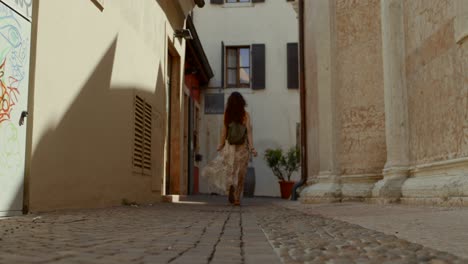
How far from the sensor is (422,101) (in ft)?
16.1

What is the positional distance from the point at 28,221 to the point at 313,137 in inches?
204

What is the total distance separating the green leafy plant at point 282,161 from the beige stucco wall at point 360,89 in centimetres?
1050

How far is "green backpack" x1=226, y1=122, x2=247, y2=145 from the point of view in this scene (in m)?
8.18

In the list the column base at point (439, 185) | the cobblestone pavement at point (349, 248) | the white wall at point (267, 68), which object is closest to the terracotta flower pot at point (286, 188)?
the white wall at point (267, 68)

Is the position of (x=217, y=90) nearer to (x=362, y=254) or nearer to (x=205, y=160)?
(x=205, y=160)

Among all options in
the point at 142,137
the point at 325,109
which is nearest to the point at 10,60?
the point at 325,109

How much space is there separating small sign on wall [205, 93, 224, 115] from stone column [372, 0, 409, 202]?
13069 millimetres

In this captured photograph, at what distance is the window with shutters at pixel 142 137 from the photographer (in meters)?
8.04

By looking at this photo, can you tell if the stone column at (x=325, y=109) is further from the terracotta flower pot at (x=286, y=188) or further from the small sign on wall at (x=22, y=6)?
the terracotta flower pot at (x=286, y=188)

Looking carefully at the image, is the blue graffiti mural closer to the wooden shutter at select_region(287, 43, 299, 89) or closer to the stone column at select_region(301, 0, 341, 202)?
the stone column at select_region(301, 0, 341, 202)

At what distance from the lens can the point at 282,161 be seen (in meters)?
17.5

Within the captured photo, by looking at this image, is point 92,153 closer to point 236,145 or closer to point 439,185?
point 236,145

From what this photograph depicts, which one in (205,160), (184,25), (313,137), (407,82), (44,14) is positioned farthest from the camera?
(205,160)

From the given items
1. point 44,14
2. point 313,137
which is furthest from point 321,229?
point 313,137
